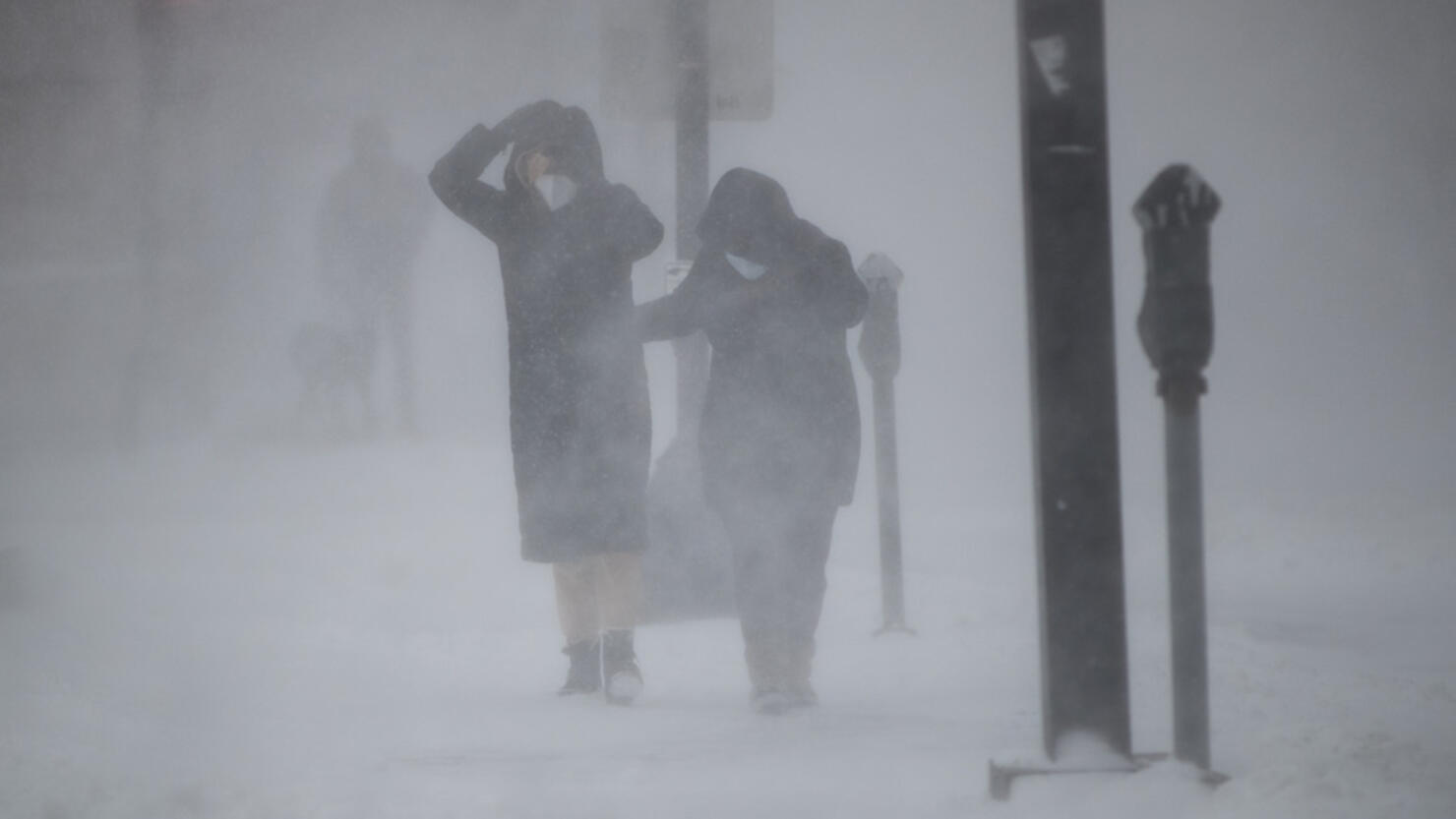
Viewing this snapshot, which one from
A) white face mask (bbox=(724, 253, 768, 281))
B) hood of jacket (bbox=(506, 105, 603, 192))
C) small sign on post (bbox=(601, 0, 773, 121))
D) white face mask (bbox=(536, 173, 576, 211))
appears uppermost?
small sign on post (bbox=(601, 0, 773, 121))

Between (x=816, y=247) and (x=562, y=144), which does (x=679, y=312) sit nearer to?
(x=816, y=247)

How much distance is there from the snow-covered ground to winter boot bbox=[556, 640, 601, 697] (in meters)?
0.10

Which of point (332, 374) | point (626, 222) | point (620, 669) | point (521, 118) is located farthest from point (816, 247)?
point (332, 374)

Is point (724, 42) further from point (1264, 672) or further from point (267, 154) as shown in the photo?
point (267, 154)

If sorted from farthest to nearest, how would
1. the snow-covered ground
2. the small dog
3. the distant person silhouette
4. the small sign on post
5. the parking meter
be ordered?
the distant person silhouette → the small dog → the small sign on post → the snow-covered ground → the parking meter

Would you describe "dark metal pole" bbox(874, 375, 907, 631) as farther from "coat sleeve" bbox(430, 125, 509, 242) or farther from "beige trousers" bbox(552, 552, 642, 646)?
"coat sleeve" bbox(430, 125, 509, 242)

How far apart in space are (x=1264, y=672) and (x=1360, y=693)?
0.29 meters

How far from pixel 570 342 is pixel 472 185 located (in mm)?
475

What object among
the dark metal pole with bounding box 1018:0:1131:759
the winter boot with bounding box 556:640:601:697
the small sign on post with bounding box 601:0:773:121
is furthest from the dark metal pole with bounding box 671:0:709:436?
the dark metal pole with bounding box 1018:0:1131:759

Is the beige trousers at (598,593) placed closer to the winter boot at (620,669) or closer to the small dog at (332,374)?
the winter boot at (620,669)

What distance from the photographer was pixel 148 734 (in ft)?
9.25

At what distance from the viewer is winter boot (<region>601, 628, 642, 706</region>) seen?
10.5ft

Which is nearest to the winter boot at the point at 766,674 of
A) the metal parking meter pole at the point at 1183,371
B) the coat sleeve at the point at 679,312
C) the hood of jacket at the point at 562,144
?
the coat sleeve at the point at 679,312

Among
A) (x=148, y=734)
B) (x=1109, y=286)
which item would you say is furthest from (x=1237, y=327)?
(x=148, y=734)
